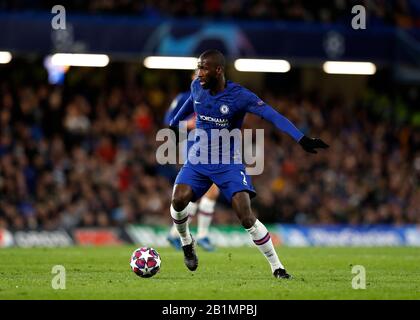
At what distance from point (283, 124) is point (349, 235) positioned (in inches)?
539

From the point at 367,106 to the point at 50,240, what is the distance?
12.0 m

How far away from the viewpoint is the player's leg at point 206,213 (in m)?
16.8

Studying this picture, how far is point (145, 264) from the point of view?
1227 centimetres

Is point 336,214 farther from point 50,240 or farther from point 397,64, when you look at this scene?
point 50,240

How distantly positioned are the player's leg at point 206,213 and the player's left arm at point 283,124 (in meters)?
5.15

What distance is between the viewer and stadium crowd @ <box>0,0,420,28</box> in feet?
85.5

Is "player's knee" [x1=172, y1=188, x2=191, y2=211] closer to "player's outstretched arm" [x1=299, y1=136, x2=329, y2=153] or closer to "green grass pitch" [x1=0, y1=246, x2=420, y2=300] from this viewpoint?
"green grass pitch" [x1=0, y1=246, x2=420, y2=300]

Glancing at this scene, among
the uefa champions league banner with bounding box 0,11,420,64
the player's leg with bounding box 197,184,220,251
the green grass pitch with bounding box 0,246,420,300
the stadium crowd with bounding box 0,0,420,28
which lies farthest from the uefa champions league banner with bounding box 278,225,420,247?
the player's leg with bounding box 197,184,220,251

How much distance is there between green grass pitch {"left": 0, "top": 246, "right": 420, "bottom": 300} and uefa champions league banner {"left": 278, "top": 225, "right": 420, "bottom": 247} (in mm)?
6569
